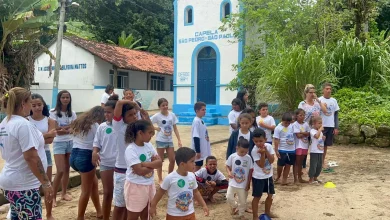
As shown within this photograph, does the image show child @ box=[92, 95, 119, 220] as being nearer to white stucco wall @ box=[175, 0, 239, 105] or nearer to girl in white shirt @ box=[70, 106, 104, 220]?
girl in white shirt @ box=[70, 106, 104, 220]

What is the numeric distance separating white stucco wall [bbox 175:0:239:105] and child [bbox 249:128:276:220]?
33.8ft

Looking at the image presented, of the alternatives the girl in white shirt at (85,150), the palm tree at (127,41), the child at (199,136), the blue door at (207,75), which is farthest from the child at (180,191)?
the palm tree at (127,41)

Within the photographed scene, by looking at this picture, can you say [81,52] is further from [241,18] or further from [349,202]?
[349,202]

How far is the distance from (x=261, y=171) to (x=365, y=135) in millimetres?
6244

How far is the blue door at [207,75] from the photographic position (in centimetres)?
1556

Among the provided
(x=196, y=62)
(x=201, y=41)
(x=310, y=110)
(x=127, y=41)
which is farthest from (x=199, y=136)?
(x=127, y=41)

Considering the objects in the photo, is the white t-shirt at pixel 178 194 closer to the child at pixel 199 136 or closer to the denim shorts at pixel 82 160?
the denim shorts at pixel 82 160

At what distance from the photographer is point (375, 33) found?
48.1 feet

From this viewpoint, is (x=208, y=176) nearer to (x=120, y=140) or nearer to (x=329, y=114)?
(x=120, y=140)

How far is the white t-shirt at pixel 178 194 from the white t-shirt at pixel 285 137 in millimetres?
2742

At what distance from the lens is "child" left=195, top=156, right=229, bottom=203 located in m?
5.07

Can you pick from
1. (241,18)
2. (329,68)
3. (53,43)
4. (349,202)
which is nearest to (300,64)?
(329,68)

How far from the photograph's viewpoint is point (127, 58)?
2286 centimetres

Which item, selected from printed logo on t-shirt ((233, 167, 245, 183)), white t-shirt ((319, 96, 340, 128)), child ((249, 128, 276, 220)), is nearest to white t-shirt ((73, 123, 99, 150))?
printed logo on t-shirt ((233, 167, 245, 183))
